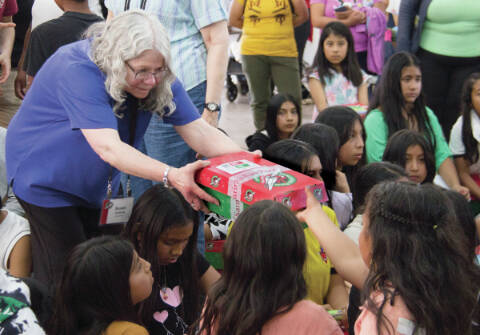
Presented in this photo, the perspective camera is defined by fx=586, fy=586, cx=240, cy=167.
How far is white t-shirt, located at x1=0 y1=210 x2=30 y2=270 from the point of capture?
7.48 ft

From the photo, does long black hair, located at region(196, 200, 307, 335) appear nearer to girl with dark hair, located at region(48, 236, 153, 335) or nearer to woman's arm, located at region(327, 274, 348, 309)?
girl with dark hair, located at region(48, 236, 153, 335)

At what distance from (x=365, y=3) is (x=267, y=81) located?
113 centimetres

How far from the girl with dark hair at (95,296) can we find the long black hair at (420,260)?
741 millimetres

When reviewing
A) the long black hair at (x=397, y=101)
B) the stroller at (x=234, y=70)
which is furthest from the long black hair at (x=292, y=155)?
the stroller at (x=234, y=70)

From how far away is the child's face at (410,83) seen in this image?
12.5ft

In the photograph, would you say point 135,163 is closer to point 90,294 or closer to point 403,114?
point 90,294

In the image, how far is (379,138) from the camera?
3.72 metres

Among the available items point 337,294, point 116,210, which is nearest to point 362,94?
point 337,294

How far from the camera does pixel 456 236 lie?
171cm

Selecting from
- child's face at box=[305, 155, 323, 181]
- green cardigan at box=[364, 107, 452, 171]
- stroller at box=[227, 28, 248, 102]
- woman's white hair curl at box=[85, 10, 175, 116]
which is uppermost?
woman's white hair curl at box=[85, 10, 175, 116]

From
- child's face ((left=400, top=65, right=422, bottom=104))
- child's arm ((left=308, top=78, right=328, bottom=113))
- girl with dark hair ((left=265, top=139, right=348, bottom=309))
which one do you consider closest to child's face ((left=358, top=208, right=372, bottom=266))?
girl with dark hair ((left=265, top=139, right=348, bottom=309))

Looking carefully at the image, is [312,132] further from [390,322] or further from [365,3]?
[365,3]

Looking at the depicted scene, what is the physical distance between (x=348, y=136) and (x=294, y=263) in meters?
1.67

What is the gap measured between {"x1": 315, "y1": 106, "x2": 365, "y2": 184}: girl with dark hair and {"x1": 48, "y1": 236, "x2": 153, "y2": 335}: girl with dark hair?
170cm
